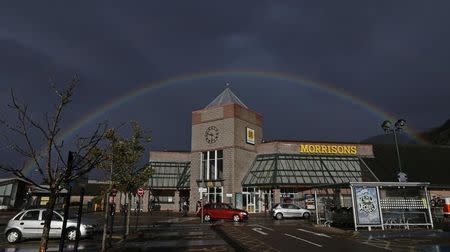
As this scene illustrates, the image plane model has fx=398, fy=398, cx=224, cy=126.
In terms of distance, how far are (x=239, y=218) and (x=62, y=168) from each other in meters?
26.6

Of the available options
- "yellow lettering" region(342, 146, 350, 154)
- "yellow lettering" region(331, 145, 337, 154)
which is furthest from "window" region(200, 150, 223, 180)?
"yellow lettering" region(342, 146, 350, 154)

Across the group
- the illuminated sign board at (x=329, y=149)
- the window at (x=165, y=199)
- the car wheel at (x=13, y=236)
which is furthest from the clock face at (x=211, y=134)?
the car wheel at (x=13, y=236)

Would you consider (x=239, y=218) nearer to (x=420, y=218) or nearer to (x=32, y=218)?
(x=420, y=218)

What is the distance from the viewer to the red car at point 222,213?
112ft

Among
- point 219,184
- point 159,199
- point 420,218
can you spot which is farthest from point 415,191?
point 159,199

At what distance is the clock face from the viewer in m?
53.8

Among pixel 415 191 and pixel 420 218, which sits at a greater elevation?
pixel 415 191

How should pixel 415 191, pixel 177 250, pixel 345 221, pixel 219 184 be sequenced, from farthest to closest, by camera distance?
1. pixel 219 184
2. pixel 345 221
3. pixel 415 191
4. pixel 177 250

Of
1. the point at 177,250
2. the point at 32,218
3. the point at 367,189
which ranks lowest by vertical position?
the point at 177,250

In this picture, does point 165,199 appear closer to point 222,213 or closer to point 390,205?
point 222,213

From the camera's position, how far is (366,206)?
76.6 ft

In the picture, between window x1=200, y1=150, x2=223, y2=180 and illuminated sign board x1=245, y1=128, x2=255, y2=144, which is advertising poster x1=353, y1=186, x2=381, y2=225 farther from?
illuminated sign board x1=245, y1=128, x2=255, y2=144

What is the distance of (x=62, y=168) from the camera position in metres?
8.80

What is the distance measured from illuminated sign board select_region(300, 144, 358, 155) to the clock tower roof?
412 inches
